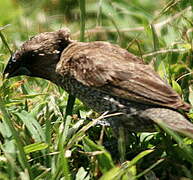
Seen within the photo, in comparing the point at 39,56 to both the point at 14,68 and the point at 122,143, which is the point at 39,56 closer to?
the point at 14,68

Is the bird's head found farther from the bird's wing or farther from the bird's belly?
the bird's belly

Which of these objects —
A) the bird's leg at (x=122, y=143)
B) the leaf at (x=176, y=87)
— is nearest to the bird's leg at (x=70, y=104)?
the bird's leg at (x=122, y=143)

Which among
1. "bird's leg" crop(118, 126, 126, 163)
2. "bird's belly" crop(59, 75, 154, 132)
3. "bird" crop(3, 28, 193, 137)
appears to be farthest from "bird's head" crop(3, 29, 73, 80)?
"bird's leg" crop(118, 126, 126, 163)

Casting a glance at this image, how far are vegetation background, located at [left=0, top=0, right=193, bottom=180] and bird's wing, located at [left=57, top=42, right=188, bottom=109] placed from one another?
0.29 m

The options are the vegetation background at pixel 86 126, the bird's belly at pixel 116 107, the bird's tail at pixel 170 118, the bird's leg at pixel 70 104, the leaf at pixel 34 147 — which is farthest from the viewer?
the bird's leg at pixel 70 104

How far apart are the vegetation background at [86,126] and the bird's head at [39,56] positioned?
0.44 feet

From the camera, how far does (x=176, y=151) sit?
5.57 metres

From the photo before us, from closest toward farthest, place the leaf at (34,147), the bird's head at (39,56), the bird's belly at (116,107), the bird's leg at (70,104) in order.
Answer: the leaf at (34,147), the bird's belly at (116,107), the bird's leg at (70,104), the bird's head at (39,56)

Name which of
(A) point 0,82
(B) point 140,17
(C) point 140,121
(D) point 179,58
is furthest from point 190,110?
(B) point 140,17

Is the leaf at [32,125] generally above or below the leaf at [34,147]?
above

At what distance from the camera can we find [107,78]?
5.77m

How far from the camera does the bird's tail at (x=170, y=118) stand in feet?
17.7

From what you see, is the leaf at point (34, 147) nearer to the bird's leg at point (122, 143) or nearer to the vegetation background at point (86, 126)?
the vegetation background at point (86, 126)

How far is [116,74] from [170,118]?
23.7 inches
